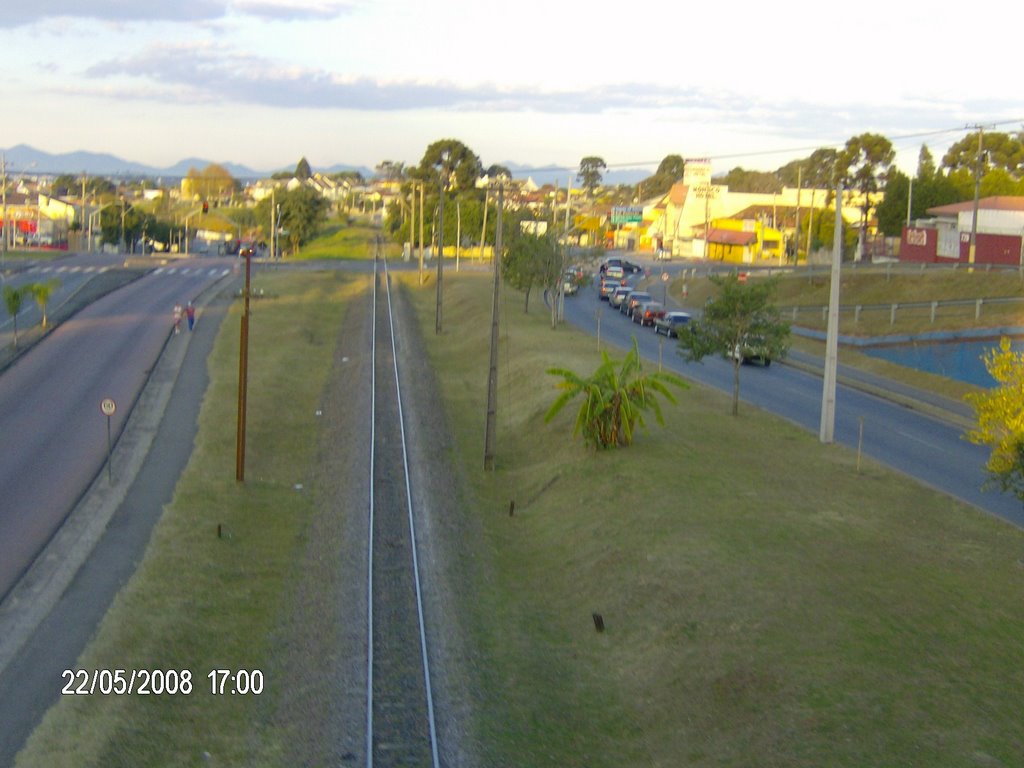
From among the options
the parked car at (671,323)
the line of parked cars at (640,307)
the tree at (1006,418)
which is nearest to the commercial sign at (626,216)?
the line of parked cars at (640,307)

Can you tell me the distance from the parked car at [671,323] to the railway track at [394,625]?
2405 centimetres

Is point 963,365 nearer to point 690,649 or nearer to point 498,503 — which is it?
point 498,503

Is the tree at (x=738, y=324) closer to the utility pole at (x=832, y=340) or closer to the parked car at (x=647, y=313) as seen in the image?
the utility pole at (x=832, y=340)

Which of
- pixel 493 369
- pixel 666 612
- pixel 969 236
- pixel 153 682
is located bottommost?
pixel 153 682

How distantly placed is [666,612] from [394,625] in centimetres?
371

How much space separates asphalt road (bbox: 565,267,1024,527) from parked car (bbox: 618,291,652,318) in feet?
31.9

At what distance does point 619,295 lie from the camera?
63375mm

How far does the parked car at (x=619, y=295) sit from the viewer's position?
6267 cm

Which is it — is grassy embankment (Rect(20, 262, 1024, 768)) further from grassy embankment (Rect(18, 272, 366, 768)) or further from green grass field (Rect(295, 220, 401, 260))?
green grass field (Rect(295, 220, 401, 260))

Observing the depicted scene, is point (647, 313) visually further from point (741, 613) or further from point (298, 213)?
point (298, 213)

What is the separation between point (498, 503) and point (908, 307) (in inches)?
1318

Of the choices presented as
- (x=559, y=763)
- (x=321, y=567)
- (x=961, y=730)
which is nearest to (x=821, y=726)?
(x=961, y=730)

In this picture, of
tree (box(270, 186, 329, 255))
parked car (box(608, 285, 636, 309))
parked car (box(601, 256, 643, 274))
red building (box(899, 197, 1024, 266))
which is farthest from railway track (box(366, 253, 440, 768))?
tree (box(270, 186, 329, 255))

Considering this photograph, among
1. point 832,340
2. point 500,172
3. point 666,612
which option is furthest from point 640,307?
point 500,172
